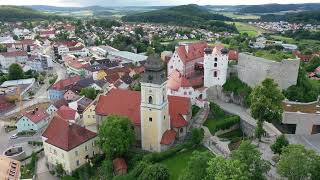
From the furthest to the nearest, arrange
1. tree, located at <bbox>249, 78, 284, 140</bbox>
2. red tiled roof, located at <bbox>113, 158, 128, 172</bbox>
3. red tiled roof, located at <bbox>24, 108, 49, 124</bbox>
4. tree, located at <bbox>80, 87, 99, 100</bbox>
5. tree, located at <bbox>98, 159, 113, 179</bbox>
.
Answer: tree, located at <bbox>80, 87, 99, 100</bbox> < red tiled roof, located at <bbox>24, 108, 49, 124</bbox> < red tiled roof, located at <bbox>113, 158, 128, 172</bbox> < tree, located at <bbox>249, 78, 284, 140</bbox> < tree, located at <bbox>98, 159, 113, 179</bbox>

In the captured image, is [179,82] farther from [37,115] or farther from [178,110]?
[37,115]

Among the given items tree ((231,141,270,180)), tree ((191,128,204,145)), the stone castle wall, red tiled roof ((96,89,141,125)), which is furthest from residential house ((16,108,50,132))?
tree ((231,141,270,180))

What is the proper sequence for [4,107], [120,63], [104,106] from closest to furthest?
[104,106] → [4,107] → [120,63]

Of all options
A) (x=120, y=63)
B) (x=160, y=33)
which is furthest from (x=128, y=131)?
(x=160, y=33)

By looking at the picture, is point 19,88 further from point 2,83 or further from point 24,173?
point 24,173

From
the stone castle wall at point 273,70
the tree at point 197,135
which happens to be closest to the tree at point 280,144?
the tree at point 197,135

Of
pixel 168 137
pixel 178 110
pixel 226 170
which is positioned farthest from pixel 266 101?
pixel 226 170

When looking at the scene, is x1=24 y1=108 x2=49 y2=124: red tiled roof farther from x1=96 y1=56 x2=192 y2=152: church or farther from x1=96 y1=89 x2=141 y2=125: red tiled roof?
x1=96 y1=89 x2=141 y2=125: red tiled roof
